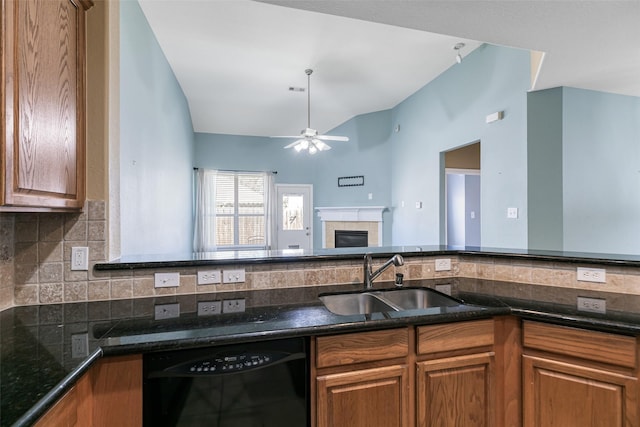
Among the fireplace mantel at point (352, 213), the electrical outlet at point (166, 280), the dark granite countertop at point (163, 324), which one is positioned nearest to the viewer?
the dark granite countertop at point (163, 324)

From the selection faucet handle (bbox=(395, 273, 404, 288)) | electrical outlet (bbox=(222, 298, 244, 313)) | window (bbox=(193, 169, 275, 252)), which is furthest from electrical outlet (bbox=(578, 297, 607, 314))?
window (bbox=(193, 169, 275, 252))

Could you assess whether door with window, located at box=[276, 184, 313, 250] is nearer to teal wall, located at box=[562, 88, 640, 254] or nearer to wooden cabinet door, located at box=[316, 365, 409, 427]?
teal wall, located at box=[562, 88, 640, 254]

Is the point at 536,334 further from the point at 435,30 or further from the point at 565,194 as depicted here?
the point at 565,194

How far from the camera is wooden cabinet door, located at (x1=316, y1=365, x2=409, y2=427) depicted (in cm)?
124

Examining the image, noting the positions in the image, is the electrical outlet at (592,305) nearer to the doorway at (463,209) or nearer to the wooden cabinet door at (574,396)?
the wooden cabinet door at (574,396)

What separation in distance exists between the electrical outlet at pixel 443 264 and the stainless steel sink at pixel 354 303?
1.86 ft

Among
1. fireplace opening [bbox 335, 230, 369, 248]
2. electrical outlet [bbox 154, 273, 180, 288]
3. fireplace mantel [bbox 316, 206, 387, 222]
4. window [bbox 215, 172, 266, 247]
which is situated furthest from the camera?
window [bbox 215, 172, 266, 247]

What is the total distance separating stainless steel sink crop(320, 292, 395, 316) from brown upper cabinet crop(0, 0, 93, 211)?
4.24 ft

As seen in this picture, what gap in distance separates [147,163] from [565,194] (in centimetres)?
406

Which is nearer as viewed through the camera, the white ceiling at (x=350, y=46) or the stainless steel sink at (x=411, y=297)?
the stainless steel sink at (x=411, y=297)

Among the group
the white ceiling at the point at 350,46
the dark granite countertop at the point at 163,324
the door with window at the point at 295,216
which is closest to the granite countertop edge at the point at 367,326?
the dark granite countertop at the point at 163,324

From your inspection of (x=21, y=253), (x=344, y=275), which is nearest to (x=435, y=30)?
(x=344, y=275)

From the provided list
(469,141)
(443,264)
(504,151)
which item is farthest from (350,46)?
(443,264)

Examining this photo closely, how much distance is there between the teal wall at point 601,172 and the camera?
10.5 ft
